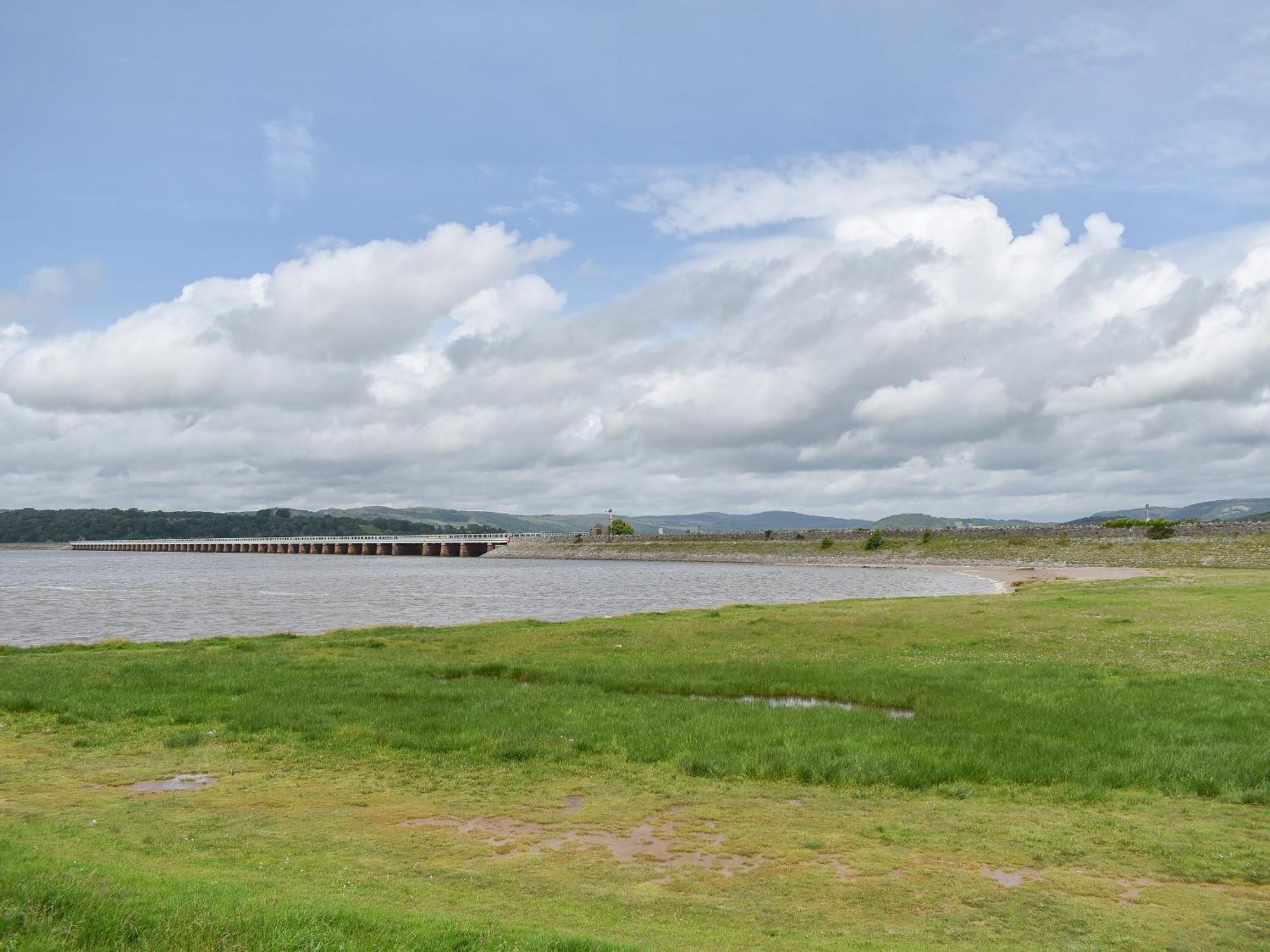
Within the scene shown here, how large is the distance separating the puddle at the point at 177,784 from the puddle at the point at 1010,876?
13115mm

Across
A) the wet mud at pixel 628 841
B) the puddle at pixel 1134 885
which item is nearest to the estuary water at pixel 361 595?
the wet mud at pixel 628 841

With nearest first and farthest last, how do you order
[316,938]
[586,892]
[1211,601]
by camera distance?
[316,938] → [586,892] → [1211,601]

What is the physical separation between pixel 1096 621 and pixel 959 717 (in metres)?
25.2

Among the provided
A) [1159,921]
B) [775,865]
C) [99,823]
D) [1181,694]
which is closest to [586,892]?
[775,865]

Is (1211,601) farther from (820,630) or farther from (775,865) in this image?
(775,865)

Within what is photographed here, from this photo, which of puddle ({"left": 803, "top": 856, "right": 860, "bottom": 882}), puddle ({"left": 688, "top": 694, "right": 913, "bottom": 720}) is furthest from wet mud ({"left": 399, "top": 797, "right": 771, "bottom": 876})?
puddle ({"left": 688, "top": 694, "right": 913, "bottom": 720})

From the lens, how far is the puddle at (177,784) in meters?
16.5

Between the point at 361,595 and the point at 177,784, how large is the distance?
7256cm

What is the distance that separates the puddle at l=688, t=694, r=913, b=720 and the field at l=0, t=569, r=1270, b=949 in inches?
13.4

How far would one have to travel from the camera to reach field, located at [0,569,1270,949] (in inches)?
405

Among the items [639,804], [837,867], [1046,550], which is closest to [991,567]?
[1046,550]

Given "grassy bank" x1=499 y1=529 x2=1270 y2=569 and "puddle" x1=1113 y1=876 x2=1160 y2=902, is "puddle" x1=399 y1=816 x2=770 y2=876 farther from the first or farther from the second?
"grassy bank" x1=499 y1=529 x2=1270 y2=569

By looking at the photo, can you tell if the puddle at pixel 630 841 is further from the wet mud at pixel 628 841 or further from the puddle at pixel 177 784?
the puddle at pixel 177 784

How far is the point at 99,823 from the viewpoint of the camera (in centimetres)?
1399
